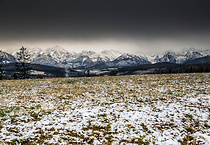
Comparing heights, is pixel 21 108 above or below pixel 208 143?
above

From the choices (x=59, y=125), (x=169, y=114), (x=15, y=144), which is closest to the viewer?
(x=15, y=144)

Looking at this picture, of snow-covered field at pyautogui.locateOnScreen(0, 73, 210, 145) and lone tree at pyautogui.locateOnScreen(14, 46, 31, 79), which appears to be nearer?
snow-covered field at pyautogui.locateOnScreen(0, 73, 210, 145)

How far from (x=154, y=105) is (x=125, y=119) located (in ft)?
14.6

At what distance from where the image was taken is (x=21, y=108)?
1288cm

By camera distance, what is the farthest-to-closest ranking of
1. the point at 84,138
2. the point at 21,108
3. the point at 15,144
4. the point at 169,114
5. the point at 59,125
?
the point at 21,108
the point at 169,114
the point at 59,125
the point at 84,138
the point at 15,144

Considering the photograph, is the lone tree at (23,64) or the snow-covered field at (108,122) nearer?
the snow-covered field at (108,122)

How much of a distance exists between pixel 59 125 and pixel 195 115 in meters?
10.3

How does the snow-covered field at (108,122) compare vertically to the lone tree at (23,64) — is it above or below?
below

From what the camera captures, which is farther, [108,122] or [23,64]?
[23,64]

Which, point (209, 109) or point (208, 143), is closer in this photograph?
point (208, 143)

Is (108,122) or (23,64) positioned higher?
(23,64)

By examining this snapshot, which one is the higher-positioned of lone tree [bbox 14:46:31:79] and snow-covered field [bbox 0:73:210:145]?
lone tree [bbox 14:46:31:79]

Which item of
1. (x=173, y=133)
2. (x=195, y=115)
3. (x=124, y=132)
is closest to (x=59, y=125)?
(x=124, y=132)

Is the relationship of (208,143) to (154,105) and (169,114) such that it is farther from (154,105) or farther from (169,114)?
(154,105)
